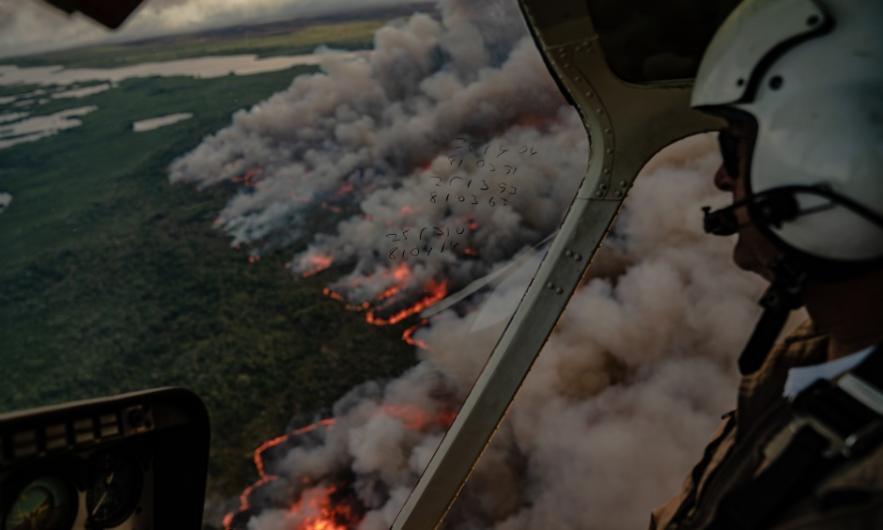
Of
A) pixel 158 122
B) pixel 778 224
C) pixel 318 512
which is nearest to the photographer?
pixel 778 224

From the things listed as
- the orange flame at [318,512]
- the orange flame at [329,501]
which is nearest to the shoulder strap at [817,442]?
the orange flame at [329,501]

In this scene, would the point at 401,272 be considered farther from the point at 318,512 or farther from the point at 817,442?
the point at 817,442

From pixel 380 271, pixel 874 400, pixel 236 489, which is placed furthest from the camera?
pixel 380 271

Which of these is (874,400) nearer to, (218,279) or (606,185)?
(606,185)

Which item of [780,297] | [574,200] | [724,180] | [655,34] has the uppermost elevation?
[655,34]

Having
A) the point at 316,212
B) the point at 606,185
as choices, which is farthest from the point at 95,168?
the point at 606,185

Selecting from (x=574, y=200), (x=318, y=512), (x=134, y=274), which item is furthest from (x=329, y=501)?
(x=134, y=274)
